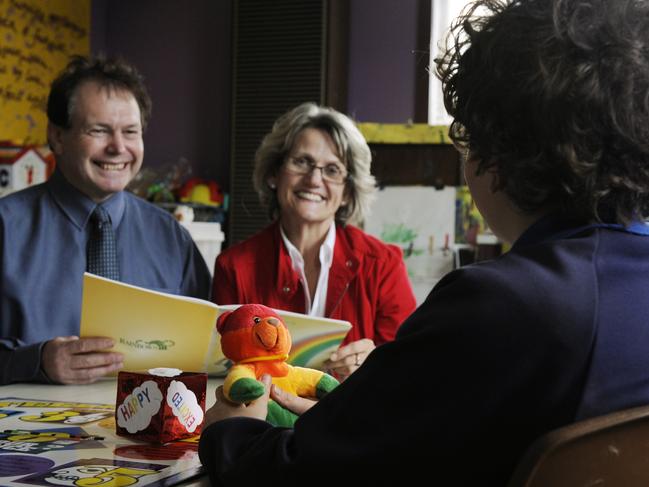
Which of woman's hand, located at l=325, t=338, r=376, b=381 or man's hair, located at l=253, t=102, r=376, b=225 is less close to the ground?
man's hair, located at l=253, t=102, r=376, b=225

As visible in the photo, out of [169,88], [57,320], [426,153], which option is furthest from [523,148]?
[169,88]

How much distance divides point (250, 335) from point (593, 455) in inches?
22.4

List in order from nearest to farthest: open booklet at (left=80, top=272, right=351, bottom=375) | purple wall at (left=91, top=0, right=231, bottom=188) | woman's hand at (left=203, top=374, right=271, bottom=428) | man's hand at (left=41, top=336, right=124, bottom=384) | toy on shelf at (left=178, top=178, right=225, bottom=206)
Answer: woman's hand at (left=203, top=374, right=271, bottom=428) < open booklet at (left=80, top=272, right=351, bottom=375) < man's hand at (left=41, top=336, right=124, bottom=384) < toy on shelf at (left=178, top=178, right=225, bottom=206) < purple wall at (left=91, top=0, right=231, bottom=188)

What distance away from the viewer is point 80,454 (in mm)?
1165

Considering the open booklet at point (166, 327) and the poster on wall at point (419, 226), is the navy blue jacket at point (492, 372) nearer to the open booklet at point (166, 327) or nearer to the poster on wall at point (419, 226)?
the open booklet at point (166, 327)

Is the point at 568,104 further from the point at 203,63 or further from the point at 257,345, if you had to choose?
the point at 203,63

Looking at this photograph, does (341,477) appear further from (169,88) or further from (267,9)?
(169,88)

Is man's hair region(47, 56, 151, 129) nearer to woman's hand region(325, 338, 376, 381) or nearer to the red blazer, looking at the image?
the red blazer

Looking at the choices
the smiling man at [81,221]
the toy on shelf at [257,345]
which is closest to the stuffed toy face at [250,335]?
the toy on shelf at [257,345]

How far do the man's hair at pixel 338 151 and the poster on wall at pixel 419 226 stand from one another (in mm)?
1441

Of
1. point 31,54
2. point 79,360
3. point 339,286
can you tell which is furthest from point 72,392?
point 31,54

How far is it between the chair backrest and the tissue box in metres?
0.63

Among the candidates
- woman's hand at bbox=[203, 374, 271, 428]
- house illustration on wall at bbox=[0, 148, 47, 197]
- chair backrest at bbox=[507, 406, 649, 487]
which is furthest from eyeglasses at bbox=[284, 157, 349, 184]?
chair backrest at bbox=[507, 406, 649, 487]

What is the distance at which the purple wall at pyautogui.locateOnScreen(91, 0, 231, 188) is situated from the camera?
5.57 metres
